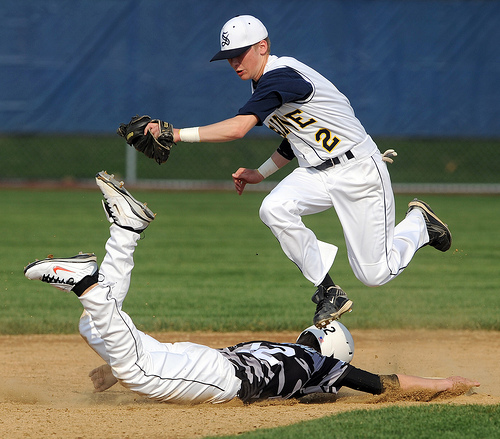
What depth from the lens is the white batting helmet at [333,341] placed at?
4.79 metres

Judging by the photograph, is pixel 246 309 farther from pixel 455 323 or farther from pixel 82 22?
pixel 82 22

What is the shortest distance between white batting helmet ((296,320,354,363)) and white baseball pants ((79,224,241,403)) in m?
0.78

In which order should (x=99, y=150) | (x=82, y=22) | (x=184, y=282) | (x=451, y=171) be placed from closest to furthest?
1. (x=184, y=282)
2. (x=82, y=22)
3. (x=451, y=171)
4. (x=99, y=150)

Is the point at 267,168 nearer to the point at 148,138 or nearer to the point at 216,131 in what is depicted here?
the point at 216,131

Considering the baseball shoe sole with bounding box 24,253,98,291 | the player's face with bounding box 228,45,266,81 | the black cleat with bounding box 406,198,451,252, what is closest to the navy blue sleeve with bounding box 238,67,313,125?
the player's face with bounding box 228,45,266,81

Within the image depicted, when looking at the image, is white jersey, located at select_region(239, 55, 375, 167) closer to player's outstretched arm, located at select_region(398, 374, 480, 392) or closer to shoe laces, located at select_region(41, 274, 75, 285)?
player's outstretched arm, located at select_region(398, 374, 480, 392)

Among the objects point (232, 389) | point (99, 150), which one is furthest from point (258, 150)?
point (232, 389)

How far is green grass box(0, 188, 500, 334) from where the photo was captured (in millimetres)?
7059

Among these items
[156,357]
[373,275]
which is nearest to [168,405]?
[156,357]

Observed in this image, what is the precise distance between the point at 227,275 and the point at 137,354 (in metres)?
5.01

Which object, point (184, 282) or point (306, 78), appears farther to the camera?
point (184, 282)

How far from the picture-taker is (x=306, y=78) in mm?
4863

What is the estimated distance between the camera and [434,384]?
4.50 meters

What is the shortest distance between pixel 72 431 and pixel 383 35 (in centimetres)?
1290
